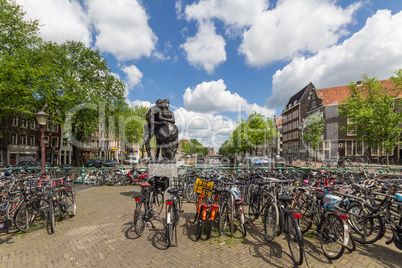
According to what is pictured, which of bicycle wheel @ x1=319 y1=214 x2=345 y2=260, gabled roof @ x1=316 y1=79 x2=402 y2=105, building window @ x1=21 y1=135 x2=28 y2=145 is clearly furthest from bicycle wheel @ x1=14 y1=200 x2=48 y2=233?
gabled roof @ x1=316 y1=79 x2=402 y2=105

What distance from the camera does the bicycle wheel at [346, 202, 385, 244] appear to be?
13.2 ft

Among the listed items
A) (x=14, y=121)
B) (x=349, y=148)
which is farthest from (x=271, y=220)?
(x=349, y=148)

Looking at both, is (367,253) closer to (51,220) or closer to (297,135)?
(51,220)

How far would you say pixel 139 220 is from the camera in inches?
188

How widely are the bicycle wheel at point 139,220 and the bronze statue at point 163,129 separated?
3.97 metres

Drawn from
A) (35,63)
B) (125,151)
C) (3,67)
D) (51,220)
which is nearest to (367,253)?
(51,220)

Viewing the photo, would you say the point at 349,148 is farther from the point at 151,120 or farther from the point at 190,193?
the point at 151,120

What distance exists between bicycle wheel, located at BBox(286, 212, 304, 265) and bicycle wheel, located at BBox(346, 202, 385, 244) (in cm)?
136

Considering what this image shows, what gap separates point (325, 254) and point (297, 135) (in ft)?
184

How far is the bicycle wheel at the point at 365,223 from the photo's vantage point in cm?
404

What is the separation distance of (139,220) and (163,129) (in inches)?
176

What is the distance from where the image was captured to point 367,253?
3785 millimetres

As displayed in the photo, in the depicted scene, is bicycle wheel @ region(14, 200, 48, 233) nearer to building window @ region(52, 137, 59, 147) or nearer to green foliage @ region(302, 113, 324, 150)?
green foliage @ region(302, 113, 324, 150)

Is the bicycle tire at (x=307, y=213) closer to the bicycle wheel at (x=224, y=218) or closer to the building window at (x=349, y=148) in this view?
the bicycle wheel at (x=224, y=218)
